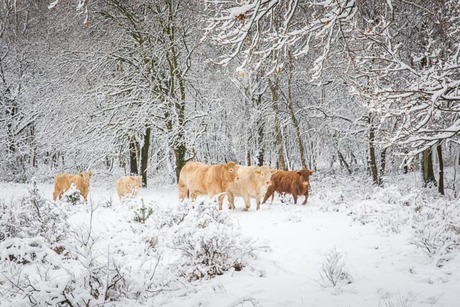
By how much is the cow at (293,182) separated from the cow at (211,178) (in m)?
2.03

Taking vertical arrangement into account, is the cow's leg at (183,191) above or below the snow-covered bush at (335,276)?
above

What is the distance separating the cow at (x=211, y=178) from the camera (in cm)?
803

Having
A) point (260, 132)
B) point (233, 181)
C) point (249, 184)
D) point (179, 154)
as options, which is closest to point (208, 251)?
point (233, 181)

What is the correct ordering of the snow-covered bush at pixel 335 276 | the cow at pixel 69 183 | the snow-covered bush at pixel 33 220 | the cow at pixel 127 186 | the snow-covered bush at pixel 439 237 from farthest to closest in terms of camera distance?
the cow at pixel 127 186 < the cow at pixel 69 183 < the snow-covered bush at pixel 33 220 < the snow-covered bush at pixel 439 237 < the snow-covered bush at pixel 335 276

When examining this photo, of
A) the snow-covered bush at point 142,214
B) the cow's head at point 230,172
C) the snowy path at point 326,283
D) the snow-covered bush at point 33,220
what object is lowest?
the snowy path at point 326,283

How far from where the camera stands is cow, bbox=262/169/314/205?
9.58 metres

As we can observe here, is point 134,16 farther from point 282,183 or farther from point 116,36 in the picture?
point 282,183

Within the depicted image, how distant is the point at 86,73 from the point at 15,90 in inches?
283

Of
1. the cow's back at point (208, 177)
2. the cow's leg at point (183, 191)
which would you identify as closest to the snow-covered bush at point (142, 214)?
the cow's back at point (208, 177)

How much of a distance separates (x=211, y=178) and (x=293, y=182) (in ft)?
9.30

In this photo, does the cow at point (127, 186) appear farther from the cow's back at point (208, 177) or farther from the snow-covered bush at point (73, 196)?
the cow's back at point (208, 177)

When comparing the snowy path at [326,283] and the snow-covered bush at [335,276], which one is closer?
the snowy path at [326,283]

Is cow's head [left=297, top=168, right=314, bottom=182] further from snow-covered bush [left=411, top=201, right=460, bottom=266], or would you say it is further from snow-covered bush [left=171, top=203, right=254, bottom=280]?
snow-covered bush [left=171, top=203, right=254, bottom=280]

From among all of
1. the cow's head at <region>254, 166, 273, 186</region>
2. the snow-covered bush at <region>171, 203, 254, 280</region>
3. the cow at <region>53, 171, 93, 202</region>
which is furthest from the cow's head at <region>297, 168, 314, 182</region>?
the cow at <region>53, 171, 93, 202</region>
